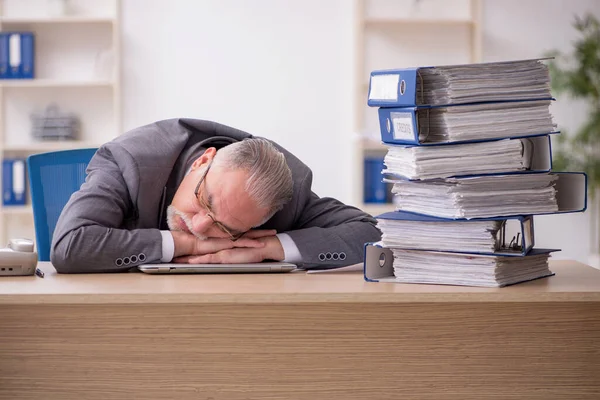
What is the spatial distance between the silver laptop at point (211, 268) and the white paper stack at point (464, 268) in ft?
0.94

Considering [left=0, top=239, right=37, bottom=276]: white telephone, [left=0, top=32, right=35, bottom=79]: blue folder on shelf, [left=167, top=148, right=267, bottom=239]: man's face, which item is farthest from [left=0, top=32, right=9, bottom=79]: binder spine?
[left=0, top=239, right=37, bottom=276]: white telephone

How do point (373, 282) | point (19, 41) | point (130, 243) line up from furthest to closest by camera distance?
1. point (19, 41)
2. point (130, 243)
3. point (373, 282)

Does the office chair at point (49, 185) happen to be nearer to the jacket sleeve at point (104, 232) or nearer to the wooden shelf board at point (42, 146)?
the jacket sleeve at point (104, 232)

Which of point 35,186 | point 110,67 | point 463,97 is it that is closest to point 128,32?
point 110,67

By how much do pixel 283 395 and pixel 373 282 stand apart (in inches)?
10.9

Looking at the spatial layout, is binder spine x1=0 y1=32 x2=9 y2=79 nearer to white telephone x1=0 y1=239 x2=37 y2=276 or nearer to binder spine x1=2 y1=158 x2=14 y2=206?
binder spine x1=2 y1=158 x2=14 y2=206

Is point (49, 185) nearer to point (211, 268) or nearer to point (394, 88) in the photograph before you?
point (211, 268)

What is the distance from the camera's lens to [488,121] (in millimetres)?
1516

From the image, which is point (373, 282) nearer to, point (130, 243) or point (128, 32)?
point (130, 243)

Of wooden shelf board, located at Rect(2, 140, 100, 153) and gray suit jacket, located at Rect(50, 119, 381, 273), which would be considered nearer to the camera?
gray suit jacket, located at Rect(50, 119, 381, 273)

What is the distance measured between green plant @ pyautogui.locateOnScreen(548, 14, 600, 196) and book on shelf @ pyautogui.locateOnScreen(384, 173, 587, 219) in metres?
3.87

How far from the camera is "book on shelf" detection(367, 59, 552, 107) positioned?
1505 mm

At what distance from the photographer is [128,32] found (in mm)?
5531

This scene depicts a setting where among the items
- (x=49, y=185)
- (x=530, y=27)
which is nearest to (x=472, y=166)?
(x=49, y=185)
